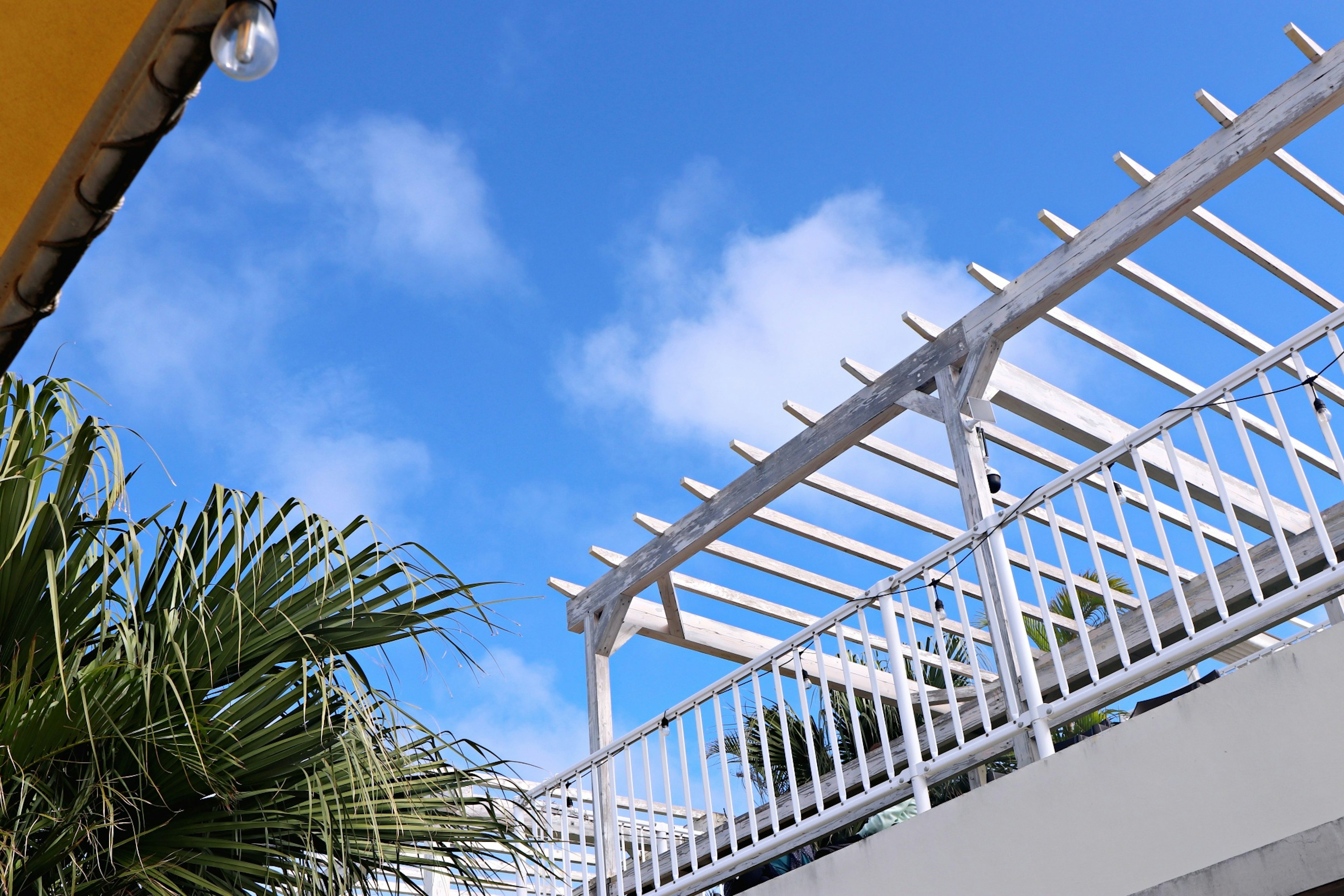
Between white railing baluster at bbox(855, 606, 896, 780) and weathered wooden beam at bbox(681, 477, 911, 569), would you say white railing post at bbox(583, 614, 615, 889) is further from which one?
white railing baluster at bbox(855, 606, 896, 780)

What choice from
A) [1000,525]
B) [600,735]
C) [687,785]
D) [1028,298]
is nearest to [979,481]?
[1028,298]

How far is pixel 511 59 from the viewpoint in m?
14.4

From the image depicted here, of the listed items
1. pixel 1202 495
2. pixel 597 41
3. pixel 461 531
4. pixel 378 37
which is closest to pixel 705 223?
pixel 597 41

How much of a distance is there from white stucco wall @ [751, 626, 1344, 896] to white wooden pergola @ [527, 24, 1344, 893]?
0.88 ft

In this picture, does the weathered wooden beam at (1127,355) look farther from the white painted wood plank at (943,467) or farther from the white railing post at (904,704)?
the white railing post at (904,704)

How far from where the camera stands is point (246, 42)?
3.87 ft

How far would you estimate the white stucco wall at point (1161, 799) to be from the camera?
101 inches

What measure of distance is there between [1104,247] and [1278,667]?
2.50m

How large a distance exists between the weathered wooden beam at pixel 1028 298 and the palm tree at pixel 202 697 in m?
2.90

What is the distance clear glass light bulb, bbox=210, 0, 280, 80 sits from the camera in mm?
1182

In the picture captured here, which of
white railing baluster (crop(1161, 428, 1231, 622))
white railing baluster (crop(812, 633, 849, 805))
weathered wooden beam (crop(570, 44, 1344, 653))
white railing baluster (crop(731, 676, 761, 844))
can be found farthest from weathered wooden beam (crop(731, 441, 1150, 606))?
white railing baluster (crop(1161, 428, 1231, 622))

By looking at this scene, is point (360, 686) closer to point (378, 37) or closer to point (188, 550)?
point (188, 550)

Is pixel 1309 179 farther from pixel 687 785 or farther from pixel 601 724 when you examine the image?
pixel 601 724

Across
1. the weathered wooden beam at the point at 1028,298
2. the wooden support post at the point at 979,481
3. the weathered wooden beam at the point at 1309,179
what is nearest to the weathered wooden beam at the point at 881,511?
the weathered wooden beam at the point at 1028,298
